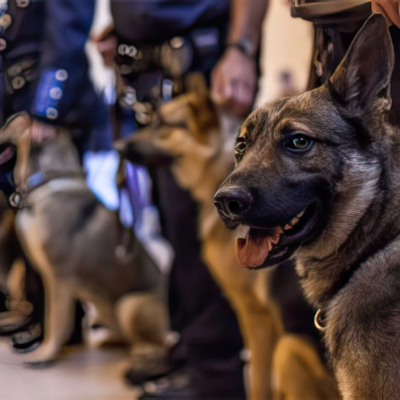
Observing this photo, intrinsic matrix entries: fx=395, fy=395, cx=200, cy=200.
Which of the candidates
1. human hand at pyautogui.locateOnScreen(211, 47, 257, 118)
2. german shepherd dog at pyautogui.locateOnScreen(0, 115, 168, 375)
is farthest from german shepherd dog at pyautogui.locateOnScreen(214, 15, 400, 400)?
german shepherd dog at pyautogui.locateOnScreen(0, 115, 168, 375)

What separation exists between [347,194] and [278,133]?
0.41 feet

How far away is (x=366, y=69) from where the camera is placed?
0.48m

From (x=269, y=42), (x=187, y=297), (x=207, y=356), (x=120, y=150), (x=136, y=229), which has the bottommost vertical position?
(x=207, y=356)

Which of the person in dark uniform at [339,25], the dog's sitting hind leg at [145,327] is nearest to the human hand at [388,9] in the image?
the person in dark uniform at [339,25]

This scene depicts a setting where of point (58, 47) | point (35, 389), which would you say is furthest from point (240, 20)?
point (35, 389)

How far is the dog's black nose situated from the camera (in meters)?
0.49

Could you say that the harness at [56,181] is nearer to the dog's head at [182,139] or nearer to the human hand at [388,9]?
the dog's head at [182,139]

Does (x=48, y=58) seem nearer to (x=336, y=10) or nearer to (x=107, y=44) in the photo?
(x=107, y=44)

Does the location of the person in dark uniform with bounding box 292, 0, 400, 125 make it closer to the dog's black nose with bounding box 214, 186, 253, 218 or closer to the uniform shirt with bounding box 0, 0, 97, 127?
the dog's black nose with bounding box 214, 186, 253, 218

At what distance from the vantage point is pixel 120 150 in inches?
68.7

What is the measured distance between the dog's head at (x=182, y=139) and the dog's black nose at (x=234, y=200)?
1.16 meters

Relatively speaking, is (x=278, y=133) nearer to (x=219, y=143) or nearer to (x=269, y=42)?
(x=269, y=42)

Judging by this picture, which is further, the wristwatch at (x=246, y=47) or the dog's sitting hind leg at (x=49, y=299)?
the dog's sitting hind leg at (x=49, y=299)

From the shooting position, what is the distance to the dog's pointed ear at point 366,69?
0.47 meters
